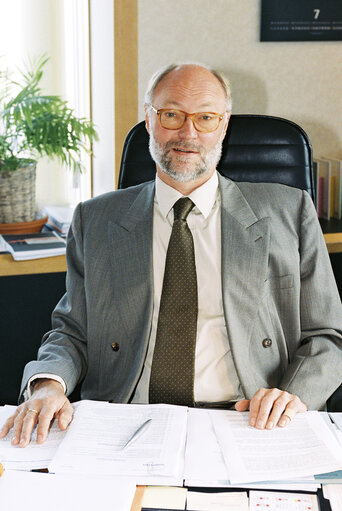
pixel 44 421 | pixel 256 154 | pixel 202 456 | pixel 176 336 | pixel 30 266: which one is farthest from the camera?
pixel 30 266

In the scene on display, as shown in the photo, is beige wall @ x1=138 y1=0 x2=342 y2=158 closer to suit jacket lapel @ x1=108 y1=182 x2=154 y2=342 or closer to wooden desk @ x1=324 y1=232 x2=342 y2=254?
wooden desk @ x1=324 y1=232 x2=342 y2=254

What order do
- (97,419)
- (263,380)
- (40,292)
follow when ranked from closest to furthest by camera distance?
(97,419)
(263,380)
(40,292)

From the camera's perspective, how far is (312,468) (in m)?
1.05

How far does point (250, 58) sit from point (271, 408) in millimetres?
1865

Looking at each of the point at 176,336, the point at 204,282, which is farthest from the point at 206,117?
the point at 176,336

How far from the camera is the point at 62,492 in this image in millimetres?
986

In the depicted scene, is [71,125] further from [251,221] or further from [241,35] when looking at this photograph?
[251,221]

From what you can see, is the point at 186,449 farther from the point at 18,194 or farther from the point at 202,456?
the point at 18,194

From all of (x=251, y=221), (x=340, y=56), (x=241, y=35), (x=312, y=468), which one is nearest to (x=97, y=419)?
(x=312, y=468)

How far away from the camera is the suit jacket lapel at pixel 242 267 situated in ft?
4.95

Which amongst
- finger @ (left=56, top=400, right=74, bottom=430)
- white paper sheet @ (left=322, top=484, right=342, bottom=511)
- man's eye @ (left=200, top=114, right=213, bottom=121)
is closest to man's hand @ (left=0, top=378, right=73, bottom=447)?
finger @ (left=56, top=400, right=74, bottom=430)

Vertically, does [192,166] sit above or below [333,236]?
above

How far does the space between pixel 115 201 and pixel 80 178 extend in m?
1.26

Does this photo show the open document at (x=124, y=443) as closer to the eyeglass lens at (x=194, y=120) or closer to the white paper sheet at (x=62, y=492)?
the white paper sheet at (x=62, y=492)
